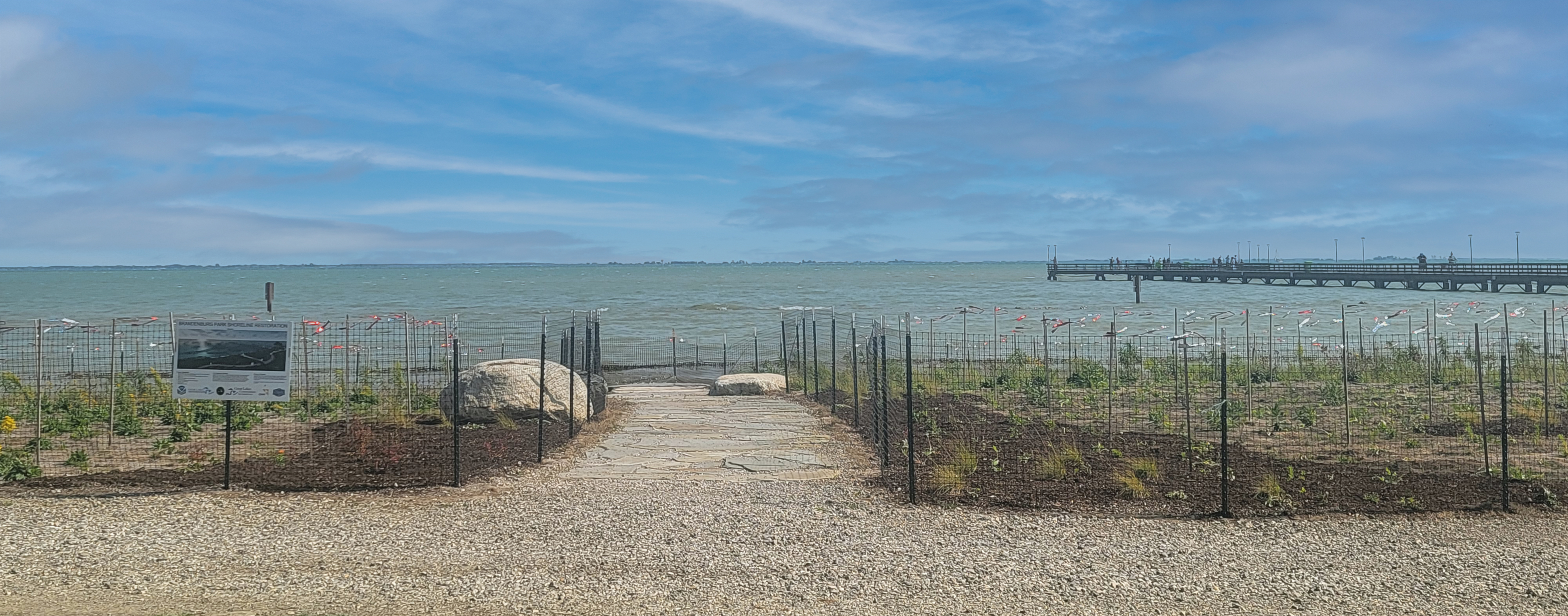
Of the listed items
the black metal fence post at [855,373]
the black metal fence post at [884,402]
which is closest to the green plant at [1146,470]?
the black metal fence post at [884,402]

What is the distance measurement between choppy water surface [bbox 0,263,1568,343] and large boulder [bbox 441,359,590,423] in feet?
11.9

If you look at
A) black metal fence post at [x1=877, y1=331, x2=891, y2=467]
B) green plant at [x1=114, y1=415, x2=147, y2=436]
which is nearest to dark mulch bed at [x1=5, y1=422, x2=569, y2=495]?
green plant at [x1=114, y1=415, x2=147, y2=436]

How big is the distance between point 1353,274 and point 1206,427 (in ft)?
288

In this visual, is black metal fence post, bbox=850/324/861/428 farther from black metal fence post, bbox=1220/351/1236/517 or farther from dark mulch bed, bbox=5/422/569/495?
black metal fence post, bbox=1220/351/1236/517

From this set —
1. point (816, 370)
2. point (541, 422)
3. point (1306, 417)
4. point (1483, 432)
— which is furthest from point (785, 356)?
point (1483, 432)

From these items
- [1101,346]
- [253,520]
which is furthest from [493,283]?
[253,520]

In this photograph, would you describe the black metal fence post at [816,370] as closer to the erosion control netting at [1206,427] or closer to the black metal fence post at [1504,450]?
the erosion control netting at [1206,427]

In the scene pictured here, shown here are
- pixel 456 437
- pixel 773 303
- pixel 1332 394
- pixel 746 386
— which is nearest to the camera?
pixel 456 437

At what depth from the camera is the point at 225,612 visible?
Result: 269 inches

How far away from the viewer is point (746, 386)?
2169 cm

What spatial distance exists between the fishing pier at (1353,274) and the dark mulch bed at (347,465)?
6663cm

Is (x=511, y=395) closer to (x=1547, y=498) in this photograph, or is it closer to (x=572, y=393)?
(x=572, y=393)

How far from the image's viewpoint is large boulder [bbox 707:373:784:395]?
21.6 m

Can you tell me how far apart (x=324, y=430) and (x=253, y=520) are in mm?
5833
